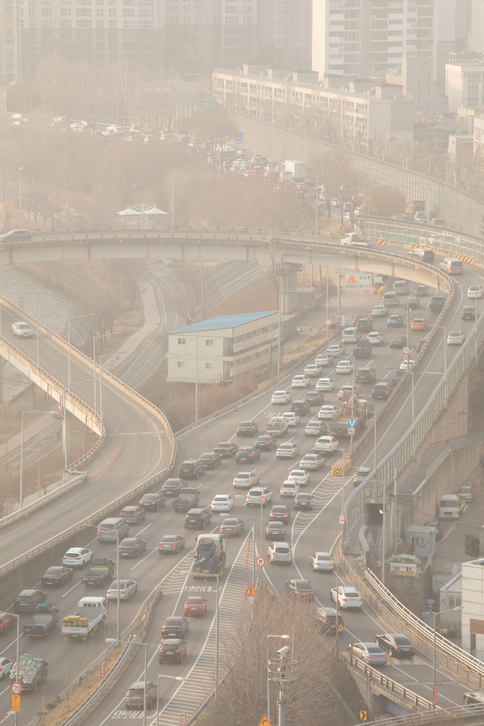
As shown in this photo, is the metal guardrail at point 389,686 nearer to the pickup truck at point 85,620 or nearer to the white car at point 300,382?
the pickup truck at point 85,620

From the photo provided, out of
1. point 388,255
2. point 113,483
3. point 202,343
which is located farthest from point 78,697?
point 388,255

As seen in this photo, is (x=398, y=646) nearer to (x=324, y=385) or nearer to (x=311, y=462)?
(x=311, y=462)

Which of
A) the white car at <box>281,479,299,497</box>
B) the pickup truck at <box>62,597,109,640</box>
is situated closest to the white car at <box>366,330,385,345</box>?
the white car at <box>281,479,299,497</box>

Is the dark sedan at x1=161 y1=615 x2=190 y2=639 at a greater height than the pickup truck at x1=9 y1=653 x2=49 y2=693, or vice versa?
the dark sedan at x1=161 y1=615 x2=190 y2=639

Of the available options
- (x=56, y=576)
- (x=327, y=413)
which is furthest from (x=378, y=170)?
(x=56, y=576)

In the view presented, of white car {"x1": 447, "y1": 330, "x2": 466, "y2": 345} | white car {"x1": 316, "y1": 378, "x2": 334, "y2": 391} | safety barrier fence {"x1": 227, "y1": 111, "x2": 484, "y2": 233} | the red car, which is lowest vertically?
white car {"x1": 316, "y1": 378, "x2": 334, "y2": 391}

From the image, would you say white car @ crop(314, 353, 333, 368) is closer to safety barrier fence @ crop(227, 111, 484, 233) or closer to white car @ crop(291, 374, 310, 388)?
white car @ crop(291, 374, 310, 388)
